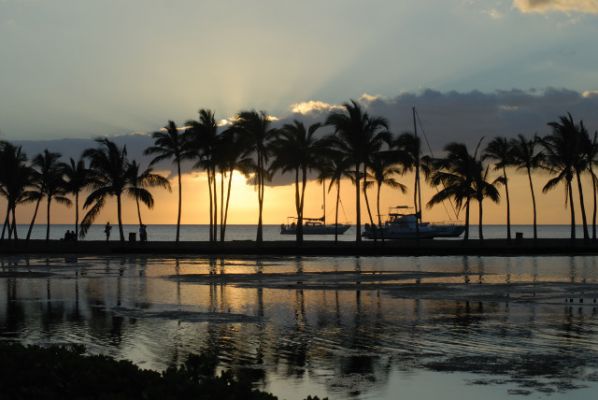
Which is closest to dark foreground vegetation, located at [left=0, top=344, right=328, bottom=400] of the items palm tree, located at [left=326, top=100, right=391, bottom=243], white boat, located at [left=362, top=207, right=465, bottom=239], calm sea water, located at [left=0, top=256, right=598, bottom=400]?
calm sea water, located at [left=0, top=256, right=598, bottom=400]

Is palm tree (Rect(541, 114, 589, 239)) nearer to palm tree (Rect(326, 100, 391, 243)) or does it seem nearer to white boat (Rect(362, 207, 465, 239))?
palm tree (Rect(326, 100, 391, 243))

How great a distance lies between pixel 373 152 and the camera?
61.7 meters

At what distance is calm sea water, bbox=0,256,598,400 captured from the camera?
11000mm

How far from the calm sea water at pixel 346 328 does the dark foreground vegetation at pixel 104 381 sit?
2.55m

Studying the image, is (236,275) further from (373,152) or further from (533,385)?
(373,152)

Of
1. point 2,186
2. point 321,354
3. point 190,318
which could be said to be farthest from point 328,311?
point 2,186

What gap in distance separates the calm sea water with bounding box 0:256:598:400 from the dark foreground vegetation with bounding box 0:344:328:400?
255 cm

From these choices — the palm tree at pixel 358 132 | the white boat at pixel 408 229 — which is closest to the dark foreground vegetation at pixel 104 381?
the palm tree at pixel 358 132

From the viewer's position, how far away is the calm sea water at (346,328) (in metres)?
11.0

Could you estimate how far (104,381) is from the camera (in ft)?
24.8

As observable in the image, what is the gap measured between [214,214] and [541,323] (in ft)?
193

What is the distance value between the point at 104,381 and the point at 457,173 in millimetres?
64225

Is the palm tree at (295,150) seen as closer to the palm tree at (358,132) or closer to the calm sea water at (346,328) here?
the palm tree at (358,132)

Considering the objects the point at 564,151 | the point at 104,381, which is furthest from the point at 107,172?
the point at 104,381
